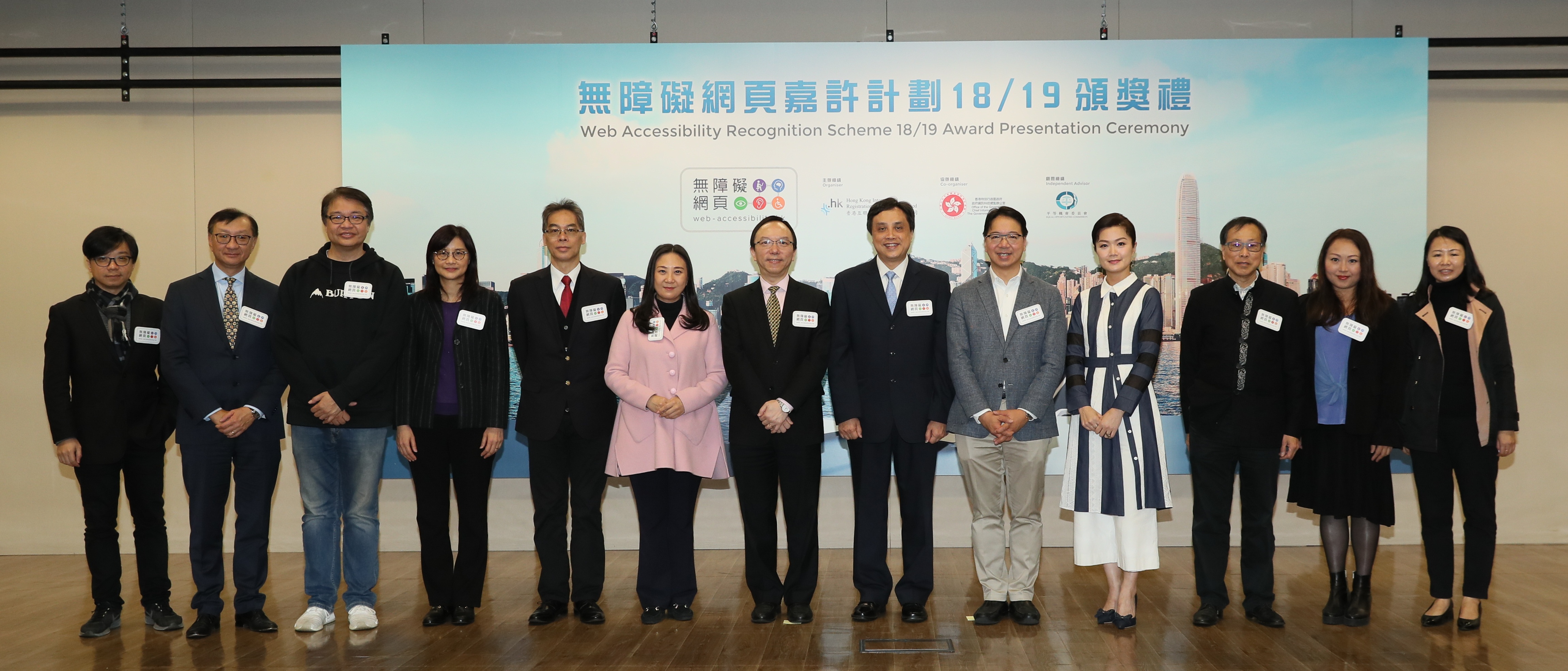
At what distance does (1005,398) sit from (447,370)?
7.70ft

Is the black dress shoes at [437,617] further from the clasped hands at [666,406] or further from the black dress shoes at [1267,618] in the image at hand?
the black dress shoes at [1267,618]

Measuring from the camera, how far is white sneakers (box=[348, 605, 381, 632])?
408cm

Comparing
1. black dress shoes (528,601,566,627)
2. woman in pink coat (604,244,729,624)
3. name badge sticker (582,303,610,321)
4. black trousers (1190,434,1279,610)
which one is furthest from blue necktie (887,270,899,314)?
black dress shoes (528,601,566,627)

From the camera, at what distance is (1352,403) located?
3982 millimetres

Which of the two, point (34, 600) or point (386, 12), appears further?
point (386, 12)

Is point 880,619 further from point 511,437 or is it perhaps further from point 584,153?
point 584,153

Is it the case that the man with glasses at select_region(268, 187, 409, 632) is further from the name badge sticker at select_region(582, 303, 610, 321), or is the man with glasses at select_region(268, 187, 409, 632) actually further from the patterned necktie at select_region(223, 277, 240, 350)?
the name badge sticker at select_region(582, 303, 610, 321)

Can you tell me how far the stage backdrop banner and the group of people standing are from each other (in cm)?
165

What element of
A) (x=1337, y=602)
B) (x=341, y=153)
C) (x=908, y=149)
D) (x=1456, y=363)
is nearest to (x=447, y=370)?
(x=341, y=153)

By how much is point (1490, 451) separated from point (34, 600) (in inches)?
268

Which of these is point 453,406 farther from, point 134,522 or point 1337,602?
point 1337,602

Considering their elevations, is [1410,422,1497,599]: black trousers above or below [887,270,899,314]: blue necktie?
below

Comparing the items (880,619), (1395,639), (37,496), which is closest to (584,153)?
(880,619)

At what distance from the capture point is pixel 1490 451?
3.98 metres
